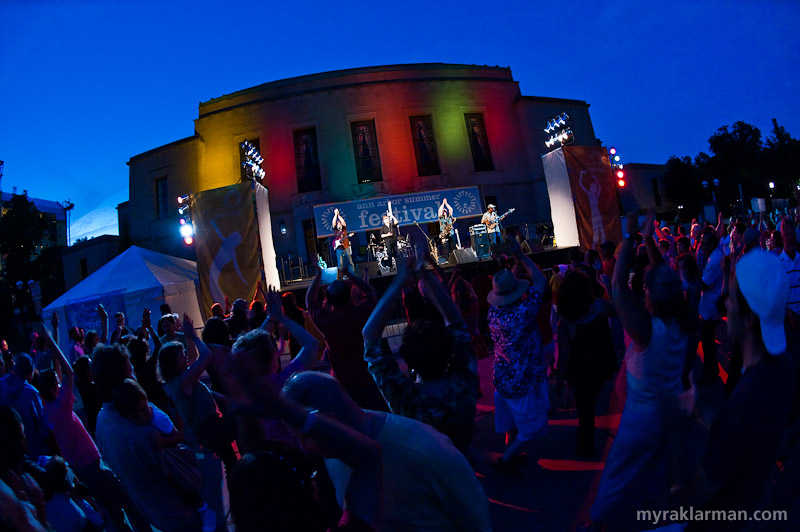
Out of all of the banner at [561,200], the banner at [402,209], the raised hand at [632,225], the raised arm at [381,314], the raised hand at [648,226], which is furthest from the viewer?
the banner at [402,209]

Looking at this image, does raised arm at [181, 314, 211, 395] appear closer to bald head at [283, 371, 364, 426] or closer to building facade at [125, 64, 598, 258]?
bald head at [283, 371, 364, 426]

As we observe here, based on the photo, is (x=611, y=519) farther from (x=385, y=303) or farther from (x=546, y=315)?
(x=546, y=315)

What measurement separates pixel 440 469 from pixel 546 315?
4815mm

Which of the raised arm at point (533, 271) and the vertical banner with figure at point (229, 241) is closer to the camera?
the raised arm at point (533, 271)

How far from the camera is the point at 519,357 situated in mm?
3914

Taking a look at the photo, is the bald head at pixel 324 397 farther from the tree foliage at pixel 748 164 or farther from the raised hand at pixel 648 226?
the tree foliage at pixel 748 164

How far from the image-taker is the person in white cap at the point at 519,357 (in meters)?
3.85

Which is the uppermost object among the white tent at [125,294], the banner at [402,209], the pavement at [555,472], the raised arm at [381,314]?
the banner at [402,209]

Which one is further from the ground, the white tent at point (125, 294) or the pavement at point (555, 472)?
the white tent at point (125, 294)

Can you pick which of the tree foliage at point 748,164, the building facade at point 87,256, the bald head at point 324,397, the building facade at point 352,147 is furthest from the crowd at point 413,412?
the tree foliage at point 748,164

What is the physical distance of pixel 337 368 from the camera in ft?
12.1

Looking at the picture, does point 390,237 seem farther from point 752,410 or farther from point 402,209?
point 752,410

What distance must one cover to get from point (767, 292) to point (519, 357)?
8.06 ft

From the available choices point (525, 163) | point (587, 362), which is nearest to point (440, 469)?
point (587, 362)
